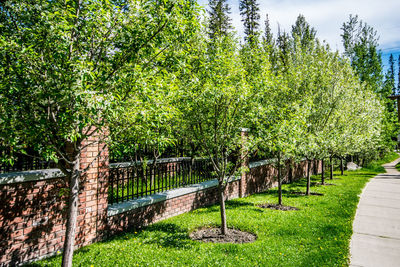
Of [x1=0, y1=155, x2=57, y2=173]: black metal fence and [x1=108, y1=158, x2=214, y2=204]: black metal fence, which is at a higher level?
[x1=0, y1=155, x2=57, y2=173]: black metal fence

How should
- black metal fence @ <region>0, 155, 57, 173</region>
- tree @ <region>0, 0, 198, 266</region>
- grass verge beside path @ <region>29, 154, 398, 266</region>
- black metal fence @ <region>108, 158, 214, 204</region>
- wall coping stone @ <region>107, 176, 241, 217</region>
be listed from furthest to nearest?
black metal fence @ <region>108, 158, 214, 204</region> → wall coping stone @ <region>107, 176, 241, 217</region> → black metal fence @ <region>0, 155, 57, 173</region> → grass verge beside path @ <region>29, 154, 398, 266</region> → tree @ <region>0, 0, 198, 266</region>

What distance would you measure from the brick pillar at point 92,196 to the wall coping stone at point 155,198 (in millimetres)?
353

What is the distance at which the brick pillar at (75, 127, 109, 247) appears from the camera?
5.71 m

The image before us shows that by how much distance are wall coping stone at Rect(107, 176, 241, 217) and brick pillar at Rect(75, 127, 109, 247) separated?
353 millimetres

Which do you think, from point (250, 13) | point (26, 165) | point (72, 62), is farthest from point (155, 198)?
point (250, 13)

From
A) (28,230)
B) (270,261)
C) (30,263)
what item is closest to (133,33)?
(28,230)

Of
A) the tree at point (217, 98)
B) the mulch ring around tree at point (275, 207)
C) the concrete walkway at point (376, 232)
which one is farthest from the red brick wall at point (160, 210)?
the concrete walkway at point (376, 232)

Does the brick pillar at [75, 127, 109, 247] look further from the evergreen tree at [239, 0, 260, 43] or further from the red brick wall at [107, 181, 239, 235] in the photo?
the evergreen tree at [239, 0, 260, 43]

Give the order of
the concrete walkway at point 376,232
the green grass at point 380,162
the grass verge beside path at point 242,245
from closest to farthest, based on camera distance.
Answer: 1. the grass verge beside path at point 242,245
2. the concrete walkway at point 376,232
3. the green grass at point 380,162

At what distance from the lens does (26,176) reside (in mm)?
4770

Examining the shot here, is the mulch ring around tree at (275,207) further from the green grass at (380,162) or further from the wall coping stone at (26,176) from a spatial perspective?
the green grass at (380,162)

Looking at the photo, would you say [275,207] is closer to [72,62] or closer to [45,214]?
[45,214]

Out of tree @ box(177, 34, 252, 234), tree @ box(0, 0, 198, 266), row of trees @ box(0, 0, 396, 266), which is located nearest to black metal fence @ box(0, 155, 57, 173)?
row of trees @ box(0, 0, 396, 266)

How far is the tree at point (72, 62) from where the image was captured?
3.29 m
